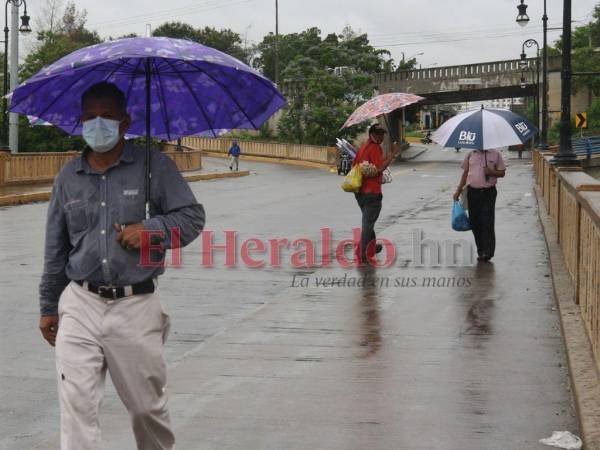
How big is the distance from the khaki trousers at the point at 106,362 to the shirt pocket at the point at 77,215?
25cm

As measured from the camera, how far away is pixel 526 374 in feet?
24.5

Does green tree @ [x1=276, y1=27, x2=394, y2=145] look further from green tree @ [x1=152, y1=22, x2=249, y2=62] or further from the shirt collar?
the shirt collar

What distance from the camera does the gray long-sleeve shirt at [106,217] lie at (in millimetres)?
4625

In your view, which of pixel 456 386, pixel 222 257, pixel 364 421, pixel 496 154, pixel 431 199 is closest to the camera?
pixel 364 421

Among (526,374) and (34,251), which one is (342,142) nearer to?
(34,251)

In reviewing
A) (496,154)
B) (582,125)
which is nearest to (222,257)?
(496,154)

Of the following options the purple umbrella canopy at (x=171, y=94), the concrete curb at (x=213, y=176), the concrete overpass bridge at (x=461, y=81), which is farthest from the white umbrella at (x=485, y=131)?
the concrete overpass bridge at (x=461, y=81)

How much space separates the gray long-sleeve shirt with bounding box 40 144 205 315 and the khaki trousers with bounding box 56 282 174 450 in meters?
0.11

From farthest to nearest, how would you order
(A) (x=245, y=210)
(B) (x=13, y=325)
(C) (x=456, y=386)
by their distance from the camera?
(A) (x=245, y=210) < (B) (x=13, y=325) < (C) (x=456, y=386)

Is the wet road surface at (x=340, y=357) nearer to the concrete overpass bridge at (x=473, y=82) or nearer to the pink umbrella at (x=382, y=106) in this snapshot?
the pink umbrella at (x=382, y=106)

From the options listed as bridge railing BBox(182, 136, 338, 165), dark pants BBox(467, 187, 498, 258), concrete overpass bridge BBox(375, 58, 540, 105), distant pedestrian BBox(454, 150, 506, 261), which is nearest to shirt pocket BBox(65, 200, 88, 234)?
distant pedestrian BBox(454, 150, 506, 261)

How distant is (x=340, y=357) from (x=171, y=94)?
3.27 meters

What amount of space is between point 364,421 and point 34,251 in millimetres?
9971

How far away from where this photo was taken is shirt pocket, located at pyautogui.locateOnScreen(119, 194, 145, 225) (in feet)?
15.3
